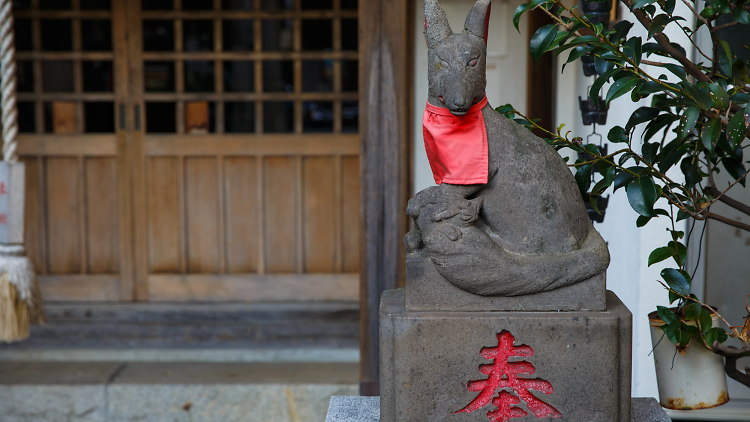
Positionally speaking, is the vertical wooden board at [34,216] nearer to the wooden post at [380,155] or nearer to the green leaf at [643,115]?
the wooden post at [380,155]

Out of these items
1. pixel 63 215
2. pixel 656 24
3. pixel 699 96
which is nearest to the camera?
pixel 699 96

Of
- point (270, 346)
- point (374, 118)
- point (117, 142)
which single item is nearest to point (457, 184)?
point (374, 118)

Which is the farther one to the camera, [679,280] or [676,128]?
[679,280]

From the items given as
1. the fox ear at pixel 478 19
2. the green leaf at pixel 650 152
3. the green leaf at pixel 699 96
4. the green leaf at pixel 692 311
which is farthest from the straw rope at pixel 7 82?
the green leaf at pixel 692 311

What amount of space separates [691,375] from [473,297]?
109cm

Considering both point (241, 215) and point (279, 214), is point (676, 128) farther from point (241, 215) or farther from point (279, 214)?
point (241, 215)

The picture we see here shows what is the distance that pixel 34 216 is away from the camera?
5070mm

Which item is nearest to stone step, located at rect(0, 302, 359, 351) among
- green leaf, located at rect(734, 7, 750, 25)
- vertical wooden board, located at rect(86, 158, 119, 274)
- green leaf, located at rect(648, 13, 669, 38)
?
vertical wooden board, located at rect(86, 158, 119, 274)

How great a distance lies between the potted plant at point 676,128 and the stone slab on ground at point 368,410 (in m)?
0.08

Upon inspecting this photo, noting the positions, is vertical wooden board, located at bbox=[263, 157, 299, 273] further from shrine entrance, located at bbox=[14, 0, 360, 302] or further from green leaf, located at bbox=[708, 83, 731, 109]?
green leaf, located at bbox=[708, 83, 731, 109]

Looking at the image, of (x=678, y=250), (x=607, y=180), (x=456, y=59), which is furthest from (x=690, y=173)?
(x=456, y=59)

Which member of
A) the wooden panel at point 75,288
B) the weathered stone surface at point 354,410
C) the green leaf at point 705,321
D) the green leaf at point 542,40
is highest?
the green leaf at point 542,40

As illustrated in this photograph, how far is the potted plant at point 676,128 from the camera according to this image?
2340 millimetres

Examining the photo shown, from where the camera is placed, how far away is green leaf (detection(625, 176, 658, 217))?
2.42 metres
